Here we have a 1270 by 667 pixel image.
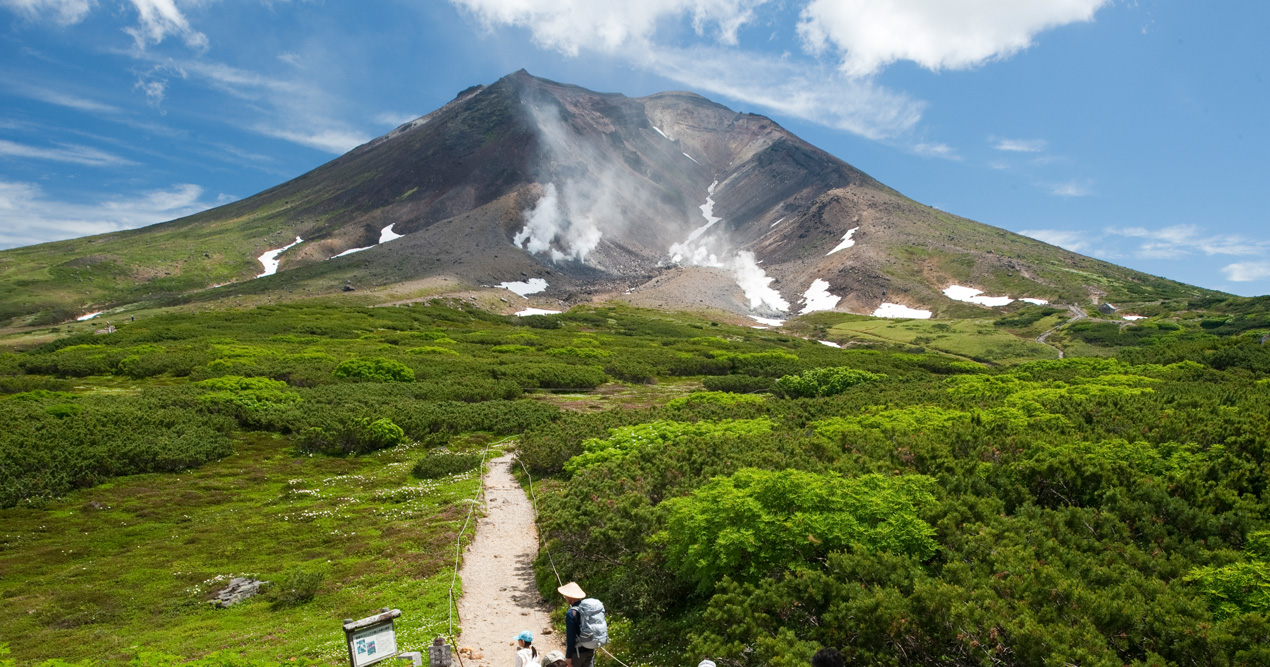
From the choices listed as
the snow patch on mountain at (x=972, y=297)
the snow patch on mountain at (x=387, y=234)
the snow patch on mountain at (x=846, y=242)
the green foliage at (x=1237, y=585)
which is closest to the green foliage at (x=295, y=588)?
the green foliage at (x=1237, y=585)

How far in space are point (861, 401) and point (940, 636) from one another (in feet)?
65.9

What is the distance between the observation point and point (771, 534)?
12180mm

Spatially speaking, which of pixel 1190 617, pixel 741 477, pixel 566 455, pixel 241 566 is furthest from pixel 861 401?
pixel 241 566

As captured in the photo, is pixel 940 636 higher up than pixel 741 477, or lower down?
lower down

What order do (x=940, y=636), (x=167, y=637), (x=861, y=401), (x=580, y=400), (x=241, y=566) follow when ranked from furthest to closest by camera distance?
(x=580, y=400)
(x=861, y=401)
(x=241, y=566)
(x=167, y=637)
(x=940, y=636)

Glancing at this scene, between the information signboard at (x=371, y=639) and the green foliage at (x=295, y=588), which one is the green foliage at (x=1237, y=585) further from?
the green foliage at (x=295, y=588)

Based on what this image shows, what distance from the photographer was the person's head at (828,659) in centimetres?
804

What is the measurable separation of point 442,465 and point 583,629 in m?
18.4

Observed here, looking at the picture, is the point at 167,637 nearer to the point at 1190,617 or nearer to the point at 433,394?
the point at 1190,617

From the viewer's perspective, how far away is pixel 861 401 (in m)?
28.8

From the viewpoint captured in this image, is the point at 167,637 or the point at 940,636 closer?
the point at 940,636

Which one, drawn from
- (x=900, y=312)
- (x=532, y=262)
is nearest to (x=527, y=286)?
(x=532, y=262)

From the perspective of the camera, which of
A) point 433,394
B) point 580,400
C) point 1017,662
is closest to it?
point 1017,662

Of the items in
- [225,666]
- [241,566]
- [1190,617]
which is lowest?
[241,566]
